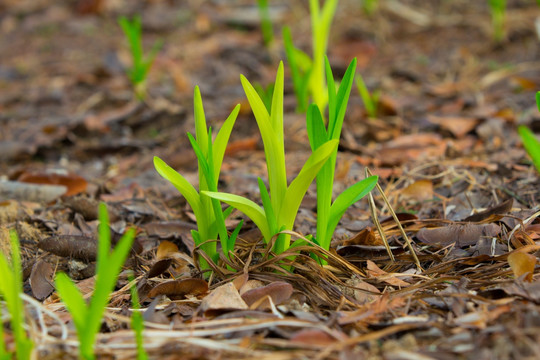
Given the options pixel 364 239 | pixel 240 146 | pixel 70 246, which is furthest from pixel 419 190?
pixel 70 246

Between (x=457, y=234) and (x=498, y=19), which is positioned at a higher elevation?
(x=498, y=19)

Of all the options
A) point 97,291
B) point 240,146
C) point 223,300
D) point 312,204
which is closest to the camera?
point 97,291

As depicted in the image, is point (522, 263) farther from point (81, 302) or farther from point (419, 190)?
point (81, 302)

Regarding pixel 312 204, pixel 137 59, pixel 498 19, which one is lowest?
pixel 312 204

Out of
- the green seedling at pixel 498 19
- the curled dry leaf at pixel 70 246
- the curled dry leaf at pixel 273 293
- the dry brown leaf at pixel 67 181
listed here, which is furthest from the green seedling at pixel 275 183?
the green seedling at pixel 498 19

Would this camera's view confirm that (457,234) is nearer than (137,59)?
Yes

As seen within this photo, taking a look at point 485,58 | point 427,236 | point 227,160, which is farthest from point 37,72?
point 427,236

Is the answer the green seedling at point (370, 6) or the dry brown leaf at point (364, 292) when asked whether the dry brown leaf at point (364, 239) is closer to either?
the dry brown leaf at point (364, 292)
